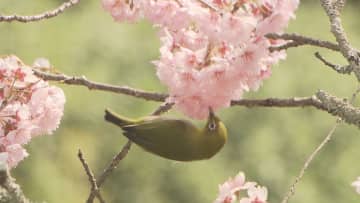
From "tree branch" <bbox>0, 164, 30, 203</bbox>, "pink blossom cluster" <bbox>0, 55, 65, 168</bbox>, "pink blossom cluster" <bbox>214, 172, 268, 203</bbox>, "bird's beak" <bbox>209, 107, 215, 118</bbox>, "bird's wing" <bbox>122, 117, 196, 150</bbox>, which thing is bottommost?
"pink blossom cluster" <bbox>214, 172, 268, 203</bbox>

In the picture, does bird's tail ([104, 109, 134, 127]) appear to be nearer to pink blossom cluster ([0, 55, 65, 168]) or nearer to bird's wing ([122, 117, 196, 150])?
bird's wing ([122, 117, 196, 150])

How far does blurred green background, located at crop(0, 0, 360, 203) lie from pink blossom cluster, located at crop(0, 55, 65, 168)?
2.07m

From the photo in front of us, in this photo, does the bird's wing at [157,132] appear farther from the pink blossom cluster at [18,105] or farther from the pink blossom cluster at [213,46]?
the pink blossom cluster at [18,105]

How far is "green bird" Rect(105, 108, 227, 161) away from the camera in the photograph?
65 cm

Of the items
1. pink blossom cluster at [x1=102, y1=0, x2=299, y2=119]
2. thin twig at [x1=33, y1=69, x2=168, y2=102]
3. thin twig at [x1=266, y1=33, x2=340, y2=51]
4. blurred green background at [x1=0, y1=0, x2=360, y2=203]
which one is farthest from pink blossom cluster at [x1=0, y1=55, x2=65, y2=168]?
blurred green background at [x1=0, y1=0, x2=360, y2=203]

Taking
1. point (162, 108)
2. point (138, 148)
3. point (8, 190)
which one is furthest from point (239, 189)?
point (138, 148)

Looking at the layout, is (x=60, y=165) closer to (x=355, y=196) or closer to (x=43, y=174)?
(x=43, y=174)

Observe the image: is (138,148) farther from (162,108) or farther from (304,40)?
(304,40)

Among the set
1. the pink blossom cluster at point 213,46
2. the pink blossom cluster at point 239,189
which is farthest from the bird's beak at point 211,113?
the pink blossom cluster at point 239,189

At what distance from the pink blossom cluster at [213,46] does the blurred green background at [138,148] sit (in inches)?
85.1

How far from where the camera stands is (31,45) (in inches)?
131

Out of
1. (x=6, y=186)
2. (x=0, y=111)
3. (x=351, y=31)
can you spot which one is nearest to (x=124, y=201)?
(x=351, y=31)

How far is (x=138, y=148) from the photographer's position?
10.8ft

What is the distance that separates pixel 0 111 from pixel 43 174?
225cm
